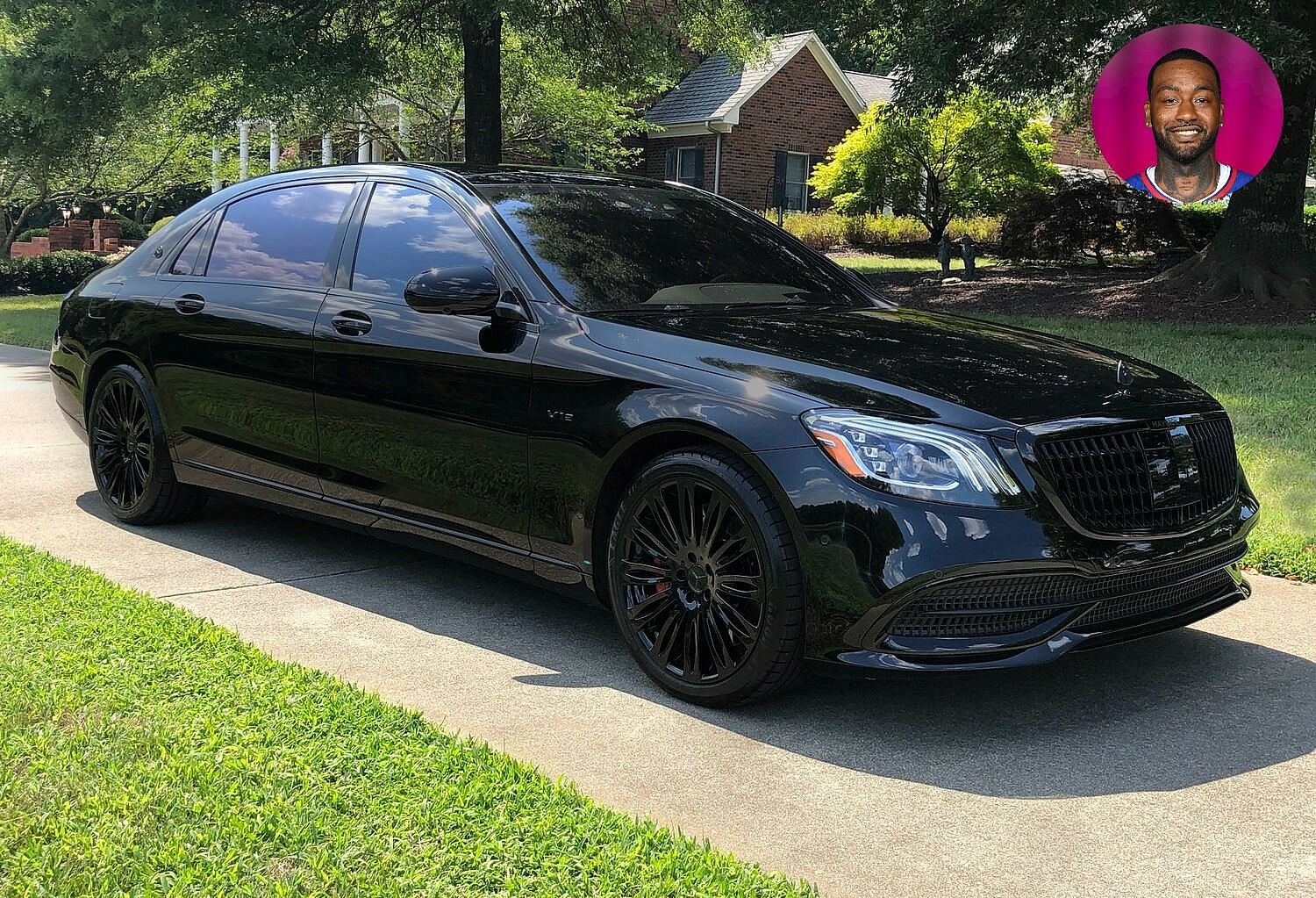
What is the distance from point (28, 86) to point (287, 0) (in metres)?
3.41

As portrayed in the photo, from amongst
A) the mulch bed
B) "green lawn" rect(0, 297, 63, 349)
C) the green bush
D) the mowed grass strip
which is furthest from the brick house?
the mowed grass strip

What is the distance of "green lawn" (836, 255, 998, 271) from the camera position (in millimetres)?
22983

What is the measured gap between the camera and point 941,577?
148 inches

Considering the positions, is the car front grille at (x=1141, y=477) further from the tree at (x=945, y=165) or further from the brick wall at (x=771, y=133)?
the brick wall at (x=771, y=133)

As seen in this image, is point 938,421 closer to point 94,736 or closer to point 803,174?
point 94,736

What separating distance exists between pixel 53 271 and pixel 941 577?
26617 millimetres

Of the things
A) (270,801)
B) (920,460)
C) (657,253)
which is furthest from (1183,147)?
(270,801)

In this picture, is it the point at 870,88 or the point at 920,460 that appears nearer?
the point at 920,460

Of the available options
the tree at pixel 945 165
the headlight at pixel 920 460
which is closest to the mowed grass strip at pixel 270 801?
the headlight at pixel 920 460

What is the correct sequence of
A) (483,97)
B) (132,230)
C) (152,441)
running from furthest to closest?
1. (132,230)
2. (483,97)
3. (152,441)

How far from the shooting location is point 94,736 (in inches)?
146

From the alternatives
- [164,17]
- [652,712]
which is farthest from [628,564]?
[164,17]

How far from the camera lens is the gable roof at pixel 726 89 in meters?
33.1

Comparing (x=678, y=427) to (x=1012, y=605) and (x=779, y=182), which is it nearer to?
(x=1012, y=605)
